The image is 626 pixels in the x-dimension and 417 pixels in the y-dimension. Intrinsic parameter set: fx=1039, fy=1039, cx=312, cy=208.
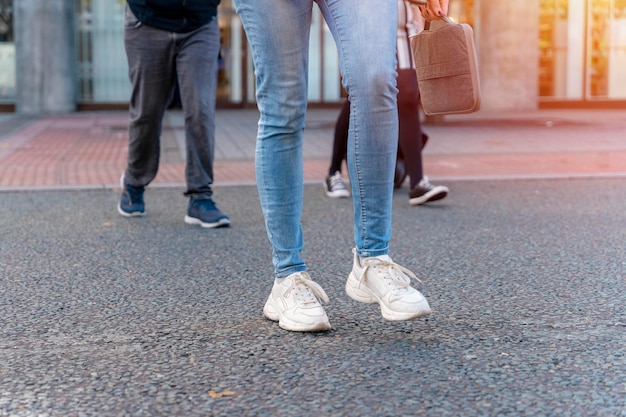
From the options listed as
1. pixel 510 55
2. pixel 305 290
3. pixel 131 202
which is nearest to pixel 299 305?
pixel 305 290

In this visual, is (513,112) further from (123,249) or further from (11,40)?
(123,249)

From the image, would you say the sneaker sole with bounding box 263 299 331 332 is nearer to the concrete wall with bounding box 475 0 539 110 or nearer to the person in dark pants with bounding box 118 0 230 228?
the person in dark pants with bounding box 118 0 230 228

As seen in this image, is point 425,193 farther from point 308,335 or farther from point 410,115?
point 308,335

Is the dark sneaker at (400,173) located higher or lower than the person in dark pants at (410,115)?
lower

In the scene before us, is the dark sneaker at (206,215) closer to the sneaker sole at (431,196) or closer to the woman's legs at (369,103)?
the sneaker sole at (431,196)

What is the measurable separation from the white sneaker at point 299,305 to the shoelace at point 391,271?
6.2 inches

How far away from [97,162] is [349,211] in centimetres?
383

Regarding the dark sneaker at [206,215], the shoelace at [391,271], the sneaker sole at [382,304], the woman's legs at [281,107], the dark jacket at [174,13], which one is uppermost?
the dark jacket at [174,13]

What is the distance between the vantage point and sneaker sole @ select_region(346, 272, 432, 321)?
2920mm

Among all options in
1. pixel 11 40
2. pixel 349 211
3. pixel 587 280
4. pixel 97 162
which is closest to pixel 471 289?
pixel 587 280

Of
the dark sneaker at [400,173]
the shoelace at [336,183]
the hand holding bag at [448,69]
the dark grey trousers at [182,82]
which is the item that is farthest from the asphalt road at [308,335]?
the dark sneaker at [400,173]

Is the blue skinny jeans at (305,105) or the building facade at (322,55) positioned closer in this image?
the blue skinny jeans at (305,105)

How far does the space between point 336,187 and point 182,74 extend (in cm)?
183

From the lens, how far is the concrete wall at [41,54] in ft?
61.9
